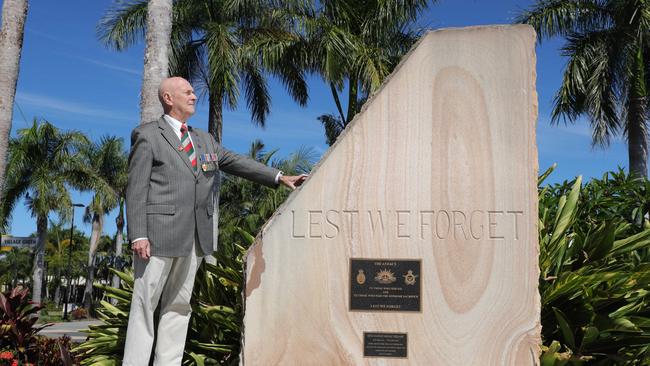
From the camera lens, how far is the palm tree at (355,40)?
606 inches

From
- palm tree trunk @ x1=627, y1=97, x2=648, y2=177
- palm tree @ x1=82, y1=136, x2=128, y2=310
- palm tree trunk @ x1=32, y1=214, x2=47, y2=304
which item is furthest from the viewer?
palm tree @ x1=82, y1=136, x2=128, y2=310

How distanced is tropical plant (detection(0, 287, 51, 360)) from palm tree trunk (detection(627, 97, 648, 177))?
15930 mm

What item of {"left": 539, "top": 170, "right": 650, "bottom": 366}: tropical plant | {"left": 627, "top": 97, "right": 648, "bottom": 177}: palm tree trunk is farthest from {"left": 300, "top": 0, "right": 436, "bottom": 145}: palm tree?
{"left": 539, "top": 170, "right": 650, "bottom": 366}: tropical plant

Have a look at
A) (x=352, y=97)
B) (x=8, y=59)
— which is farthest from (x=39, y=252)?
(x=8, y=59)

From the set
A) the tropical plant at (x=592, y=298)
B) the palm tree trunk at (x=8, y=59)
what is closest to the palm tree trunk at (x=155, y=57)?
the palm tree trunk at (x=8, y=59)

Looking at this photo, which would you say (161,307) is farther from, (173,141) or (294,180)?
(294,180)

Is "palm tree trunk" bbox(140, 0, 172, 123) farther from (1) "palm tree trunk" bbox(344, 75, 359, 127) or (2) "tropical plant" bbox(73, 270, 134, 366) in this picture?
(1) "palm tree trunk" bbox(344, 75, 359, 127)

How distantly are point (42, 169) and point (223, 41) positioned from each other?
15551mm

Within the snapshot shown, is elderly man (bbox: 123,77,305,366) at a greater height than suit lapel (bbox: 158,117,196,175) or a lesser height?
lesser

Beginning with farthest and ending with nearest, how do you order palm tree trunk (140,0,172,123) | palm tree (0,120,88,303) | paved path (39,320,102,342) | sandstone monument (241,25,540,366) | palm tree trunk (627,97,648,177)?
palm tree (0,120,88,303) < paved path (39,320,102,342) < palm tree trunk (627,97,648,177) < palm tree trunk (140,0,172,123) < sandstone monument (241,25,540,366)

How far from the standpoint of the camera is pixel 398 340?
3482 mm

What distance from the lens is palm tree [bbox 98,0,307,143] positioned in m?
15.4

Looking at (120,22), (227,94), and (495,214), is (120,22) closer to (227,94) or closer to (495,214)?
(227,94)

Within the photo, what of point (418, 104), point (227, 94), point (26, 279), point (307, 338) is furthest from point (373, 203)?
point (26, 279)
